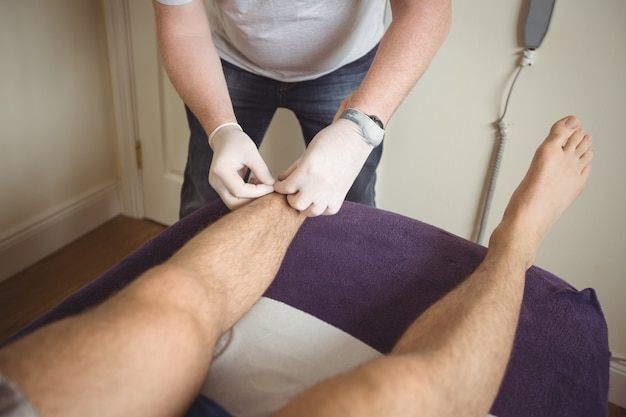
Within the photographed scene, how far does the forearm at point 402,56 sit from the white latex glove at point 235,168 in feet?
0.74

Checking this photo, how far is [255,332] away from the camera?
0.79 m

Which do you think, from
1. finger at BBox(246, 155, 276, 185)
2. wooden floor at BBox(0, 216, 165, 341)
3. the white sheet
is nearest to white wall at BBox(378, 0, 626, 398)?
finger at BBox(246, 155, 276, 185)

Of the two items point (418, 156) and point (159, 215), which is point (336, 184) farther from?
point (159, 215)

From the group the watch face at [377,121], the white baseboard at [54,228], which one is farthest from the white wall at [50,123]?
the watch face at [377,121]

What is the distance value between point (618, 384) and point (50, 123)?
1.97 metres

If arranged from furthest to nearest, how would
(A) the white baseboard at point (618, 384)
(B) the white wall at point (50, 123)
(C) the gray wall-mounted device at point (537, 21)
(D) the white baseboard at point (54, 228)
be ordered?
(D) the white baseboard at point (54, 228), (B) the white wall at point (50, 123), (A) the white baseboard at point (618, 384), (C) the gray wall-mounted device at point (537, 21)

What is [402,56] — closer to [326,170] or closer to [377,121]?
[377,121]

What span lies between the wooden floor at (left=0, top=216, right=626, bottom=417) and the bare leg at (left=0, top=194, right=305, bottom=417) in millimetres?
1059

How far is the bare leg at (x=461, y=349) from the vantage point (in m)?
0.53

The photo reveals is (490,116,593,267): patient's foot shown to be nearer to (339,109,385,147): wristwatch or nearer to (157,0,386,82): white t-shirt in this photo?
(339,109,385,147): wristwatch

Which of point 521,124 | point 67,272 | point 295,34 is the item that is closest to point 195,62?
point 295,34

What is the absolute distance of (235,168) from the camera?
0.93 meters

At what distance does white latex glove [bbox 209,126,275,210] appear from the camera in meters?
0.92

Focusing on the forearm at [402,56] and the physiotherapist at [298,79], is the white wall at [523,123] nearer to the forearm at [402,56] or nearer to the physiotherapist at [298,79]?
the physiotherapist at [298,79]
